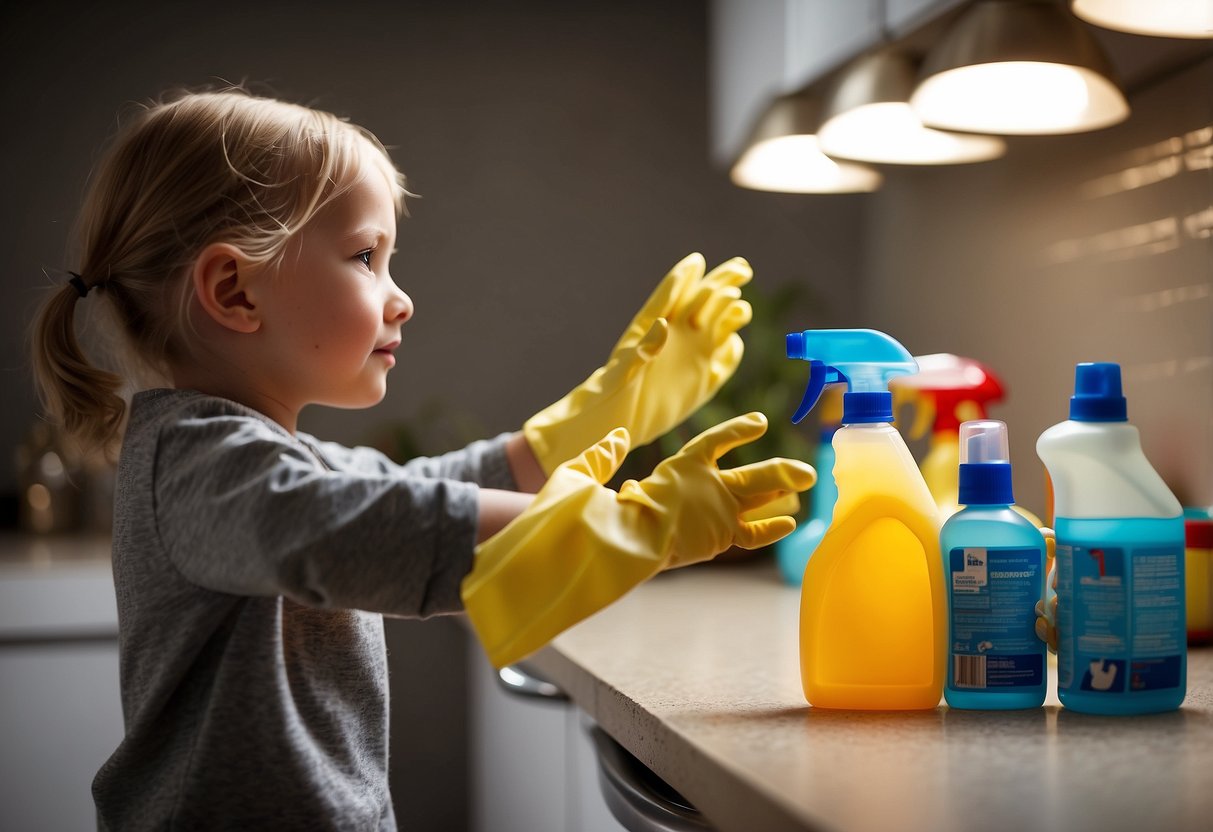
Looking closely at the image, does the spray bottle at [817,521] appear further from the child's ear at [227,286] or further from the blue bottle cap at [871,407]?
the child's ear at [227,286]

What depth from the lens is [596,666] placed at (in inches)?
38.9

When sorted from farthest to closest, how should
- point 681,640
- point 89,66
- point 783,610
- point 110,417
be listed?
point 89,66
point 783,610
point 681,640
point 110,417

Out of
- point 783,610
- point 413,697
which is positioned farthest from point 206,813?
point 413,697

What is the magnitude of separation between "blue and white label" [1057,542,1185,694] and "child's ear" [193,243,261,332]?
582 millimetres

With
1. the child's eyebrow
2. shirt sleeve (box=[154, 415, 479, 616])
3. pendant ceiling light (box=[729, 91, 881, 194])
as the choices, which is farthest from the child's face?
pendant ceiling light (box=[729, 91, 881, 194])

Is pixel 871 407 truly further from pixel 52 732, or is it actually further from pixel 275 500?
pixel 52 732

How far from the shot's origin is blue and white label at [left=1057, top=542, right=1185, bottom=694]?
28.7 inches

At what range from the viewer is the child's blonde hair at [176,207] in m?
0.80

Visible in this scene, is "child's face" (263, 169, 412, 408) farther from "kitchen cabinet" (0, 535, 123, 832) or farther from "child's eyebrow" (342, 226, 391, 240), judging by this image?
"kitchen cabinet" (0, 535, 123, 832)

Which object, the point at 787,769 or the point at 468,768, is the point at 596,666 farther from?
the point at 468,768

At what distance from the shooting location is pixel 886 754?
0.66 m

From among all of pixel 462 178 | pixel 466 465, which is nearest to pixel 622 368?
pixel 466 465

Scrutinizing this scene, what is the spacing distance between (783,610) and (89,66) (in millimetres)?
1761

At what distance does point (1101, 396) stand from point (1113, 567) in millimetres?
112
